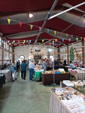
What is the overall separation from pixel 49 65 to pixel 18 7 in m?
6.35

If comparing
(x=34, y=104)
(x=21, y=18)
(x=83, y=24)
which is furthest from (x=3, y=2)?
(x=83, y=24)

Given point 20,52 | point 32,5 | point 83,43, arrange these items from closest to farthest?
point 32,5
point 83,43
point 20,52

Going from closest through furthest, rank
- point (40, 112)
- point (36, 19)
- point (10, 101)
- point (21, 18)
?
point (40, 112)
point (10, 101)
point (21, 18)
point (36, 19)

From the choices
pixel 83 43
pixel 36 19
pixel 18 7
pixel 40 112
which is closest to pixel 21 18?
pixel 36 19

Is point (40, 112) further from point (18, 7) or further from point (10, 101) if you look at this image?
point (18, 7)

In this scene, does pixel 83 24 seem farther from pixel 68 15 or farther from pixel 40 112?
pixel 40 112

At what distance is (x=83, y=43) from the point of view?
12281 millimetres

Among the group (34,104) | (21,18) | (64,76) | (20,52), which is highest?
(21,18)

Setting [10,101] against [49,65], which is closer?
[10,101]

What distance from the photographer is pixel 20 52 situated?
1808 centimetres

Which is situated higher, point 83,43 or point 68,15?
point 68,15

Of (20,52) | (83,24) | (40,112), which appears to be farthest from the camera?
(20,52)

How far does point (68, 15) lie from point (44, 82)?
3.81m

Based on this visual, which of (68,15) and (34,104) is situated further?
(68,15)
